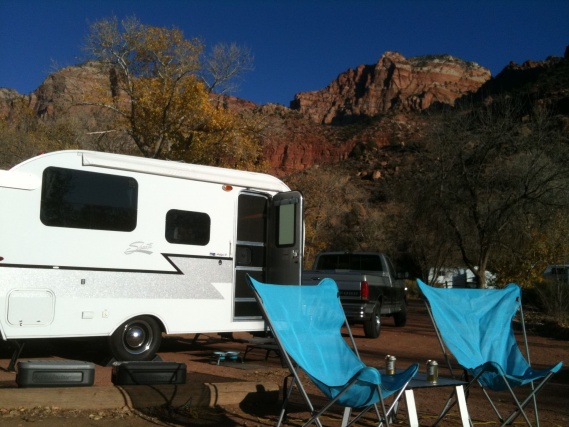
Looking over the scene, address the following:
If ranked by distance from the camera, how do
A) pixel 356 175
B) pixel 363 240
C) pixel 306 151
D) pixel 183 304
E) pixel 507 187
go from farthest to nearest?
pixel 306 151
pixel 356 175
pixel 363 240
pixel 507 187
pixel 183 304

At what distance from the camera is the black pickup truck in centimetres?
1374

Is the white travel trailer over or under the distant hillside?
Answer: under

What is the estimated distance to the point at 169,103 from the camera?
22.2 metres

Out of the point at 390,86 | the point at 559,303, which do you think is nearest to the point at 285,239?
the point at 559,303

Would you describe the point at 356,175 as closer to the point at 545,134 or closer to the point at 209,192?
the point at 545,134

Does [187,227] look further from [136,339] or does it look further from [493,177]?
[493,177]

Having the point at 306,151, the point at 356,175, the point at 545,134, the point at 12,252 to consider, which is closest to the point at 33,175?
the point at 12,252

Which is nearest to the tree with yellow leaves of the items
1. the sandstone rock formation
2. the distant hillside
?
the distant hillside

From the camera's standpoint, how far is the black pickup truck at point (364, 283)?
1374cm

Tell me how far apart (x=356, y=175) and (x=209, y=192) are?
177 ft

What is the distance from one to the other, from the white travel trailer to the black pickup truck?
2.85m

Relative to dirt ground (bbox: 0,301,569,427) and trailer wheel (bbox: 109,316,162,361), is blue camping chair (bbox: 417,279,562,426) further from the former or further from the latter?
trailer wheel (bbox: 109,316,162,361)

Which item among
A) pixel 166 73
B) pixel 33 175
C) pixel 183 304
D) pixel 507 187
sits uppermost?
pixel 166 73

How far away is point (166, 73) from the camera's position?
915 inches
